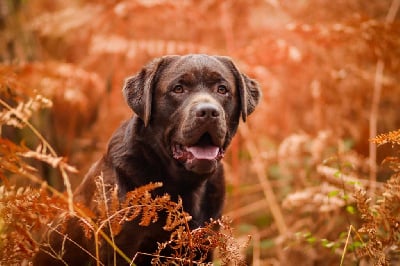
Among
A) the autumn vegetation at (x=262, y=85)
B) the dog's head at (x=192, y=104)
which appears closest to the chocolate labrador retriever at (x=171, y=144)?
the dog's head at (x=192, y=104)

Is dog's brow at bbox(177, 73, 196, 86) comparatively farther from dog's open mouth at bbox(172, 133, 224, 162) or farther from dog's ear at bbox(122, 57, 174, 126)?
dog's open mouth at bbox(172, 133, 224, 162)

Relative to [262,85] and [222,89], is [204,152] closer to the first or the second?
[222,89]

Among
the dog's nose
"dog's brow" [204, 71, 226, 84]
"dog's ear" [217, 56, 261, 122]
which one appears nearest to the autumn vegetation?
"dog's ear" [217, 56, 261, 122]

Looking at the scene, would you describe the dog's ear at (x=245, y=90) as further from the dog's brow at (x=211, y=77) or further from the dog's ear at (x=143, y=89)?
the dog's ear at (x=143, y=89)

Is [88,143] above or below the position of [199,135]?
below

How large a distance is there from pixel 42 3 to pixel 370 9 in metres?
5.24

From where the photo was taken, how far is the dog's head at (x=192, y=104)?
3779mm

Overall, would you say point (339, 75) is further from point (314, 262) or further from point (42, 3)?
point (42, 3)

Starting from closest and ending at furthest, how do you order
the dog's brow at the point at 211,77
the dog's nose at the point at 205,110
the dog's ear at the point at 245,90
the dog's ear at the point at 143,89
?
1. the dog's nose at the point at 205,110
2. the dog's ear at the point at 143,89
3. the dog's brow at the point at 211,77
4. the dog's ear at the point at 245,90

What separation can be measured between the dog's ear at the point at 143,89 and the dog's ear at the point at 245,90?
51 cm

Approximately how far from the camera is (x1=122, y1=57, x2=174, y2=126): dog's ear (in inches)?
156

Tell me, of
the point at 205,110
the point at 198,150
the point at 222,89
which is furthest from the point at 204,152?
the point at 222,89

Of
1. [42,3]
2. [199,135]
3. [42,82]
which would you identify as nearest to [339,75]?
[199,135]

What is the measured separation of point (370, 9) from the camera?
7449mm
